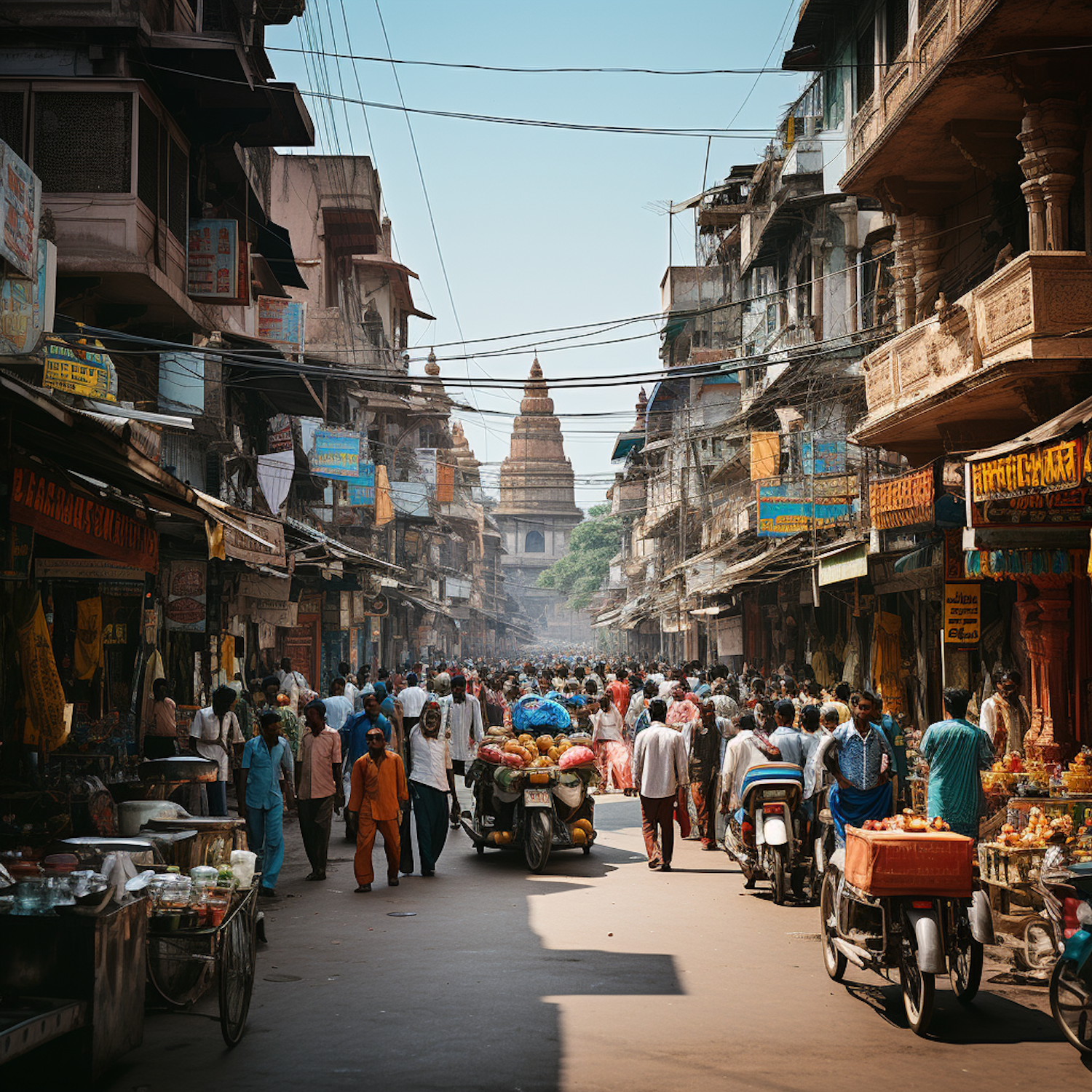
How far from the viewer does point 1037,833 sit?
25.1ft

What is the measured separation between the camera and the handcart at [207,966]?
5.54 m

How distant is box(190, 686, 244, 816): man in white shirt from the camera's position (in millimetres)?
10703

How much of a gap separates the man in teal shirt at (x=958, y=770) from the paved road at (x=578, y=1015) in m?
1.22

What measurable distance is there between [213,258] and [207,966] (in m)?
11.2

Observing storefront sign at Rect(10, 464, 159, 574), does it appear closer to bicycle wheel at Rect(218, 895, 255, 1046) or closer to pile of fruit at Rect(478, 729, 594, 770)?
bicycle wheel at Rect(218, 895, 255, 1046)

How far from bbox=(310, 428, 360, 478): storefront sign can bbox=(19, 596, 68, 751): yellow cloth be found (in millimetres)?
16292

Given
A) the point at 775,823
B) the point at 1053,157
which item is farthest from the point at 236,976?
the point at 1053,157

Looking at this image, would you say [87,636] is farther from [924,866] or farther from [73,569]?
[924,866]

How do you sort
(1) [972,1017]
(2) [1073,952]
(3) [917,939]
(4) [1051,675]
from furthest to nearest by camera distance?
(4) [1051,675]
(1) [972,1017]
(3) [917,939]
(2) [1073,952]

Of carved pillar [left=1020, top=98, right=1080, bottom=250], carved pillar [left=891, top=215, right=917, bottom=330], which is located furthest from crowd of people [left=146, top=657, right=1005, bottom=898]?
carved pillar [left=891, top=215, right=917, bottom=330]

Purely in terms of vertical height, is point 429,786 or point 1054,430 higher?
point 1054,430

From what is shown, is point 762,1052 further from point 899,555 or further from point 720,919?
point 899,555

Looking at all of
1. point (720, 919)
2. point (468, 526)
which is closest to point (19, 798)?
point (720, 919)

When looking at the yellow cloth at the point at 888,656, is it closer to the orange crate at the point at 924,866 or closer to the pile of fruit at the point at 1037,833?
the pile of fruit at the point at 1037,833
